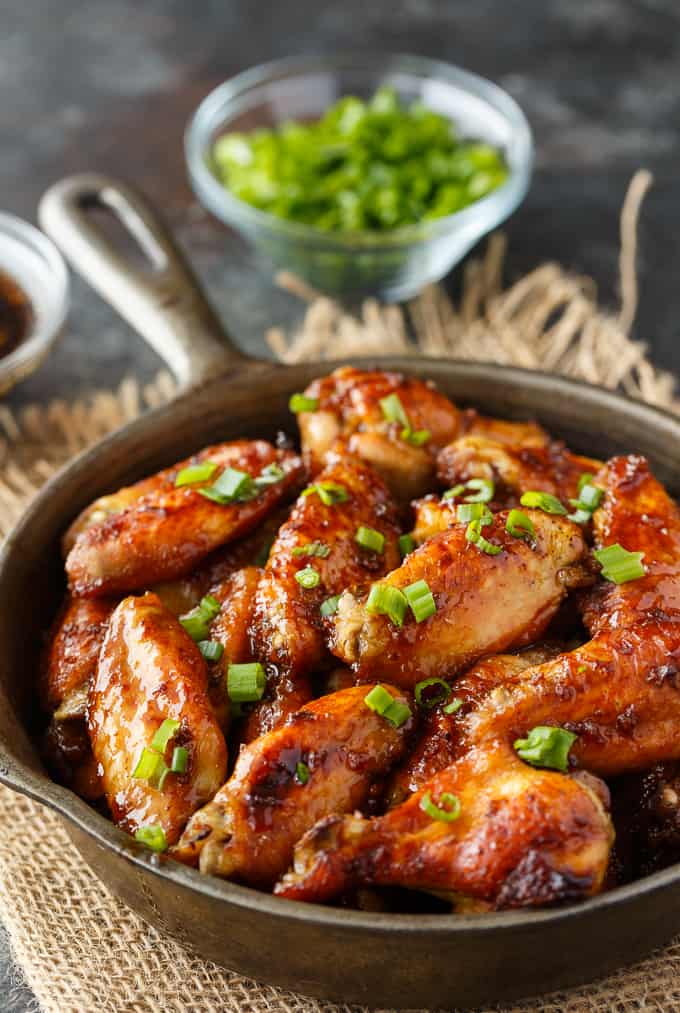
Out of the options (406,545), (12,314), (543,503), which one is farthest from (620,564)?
(12,314)

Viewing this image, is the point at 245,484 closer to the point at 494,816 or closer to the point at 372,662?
the point at 372,662

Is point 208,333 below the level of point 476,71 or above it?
above

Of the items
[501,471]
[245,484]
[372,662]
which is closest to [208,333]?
[245,484]

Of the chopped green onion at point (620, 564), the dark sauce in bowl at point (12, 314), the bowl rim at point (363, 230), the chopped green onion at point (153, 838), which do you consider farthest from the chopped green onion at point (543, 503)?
the dark sauce in bowl at point (12, 314)

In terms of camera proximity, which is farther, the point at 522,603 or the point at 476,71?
the point at 476,71

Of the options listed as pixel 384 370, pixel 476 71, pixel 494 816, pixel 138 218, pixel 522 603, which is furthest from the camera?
pixel 476 71

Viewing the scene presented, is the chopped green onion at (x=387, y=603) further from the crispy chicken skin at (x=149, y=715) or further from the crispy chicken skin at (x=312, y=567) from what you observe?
the crispy chicken skin at (x=149, y=715)

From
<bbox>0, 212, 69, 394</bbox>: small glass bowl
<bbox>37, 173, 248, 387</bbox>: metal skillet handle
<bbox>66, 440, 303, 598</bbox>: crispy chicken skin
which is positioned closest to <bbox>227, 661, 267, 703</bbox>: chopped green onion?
<bbox>66, 440, 303, 598</bbox>: crispy chicken skin

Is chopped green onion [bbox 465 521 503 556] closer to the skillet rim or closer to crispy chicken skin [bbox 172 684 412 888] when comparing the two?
crispy chicken skin [bbox 172 684 412 888]
